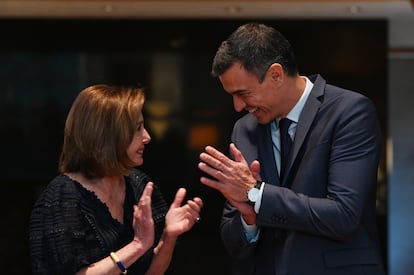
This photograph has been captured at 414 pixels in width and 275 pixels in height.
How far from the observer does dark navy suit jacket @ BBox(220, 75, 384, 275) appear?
2373 mm

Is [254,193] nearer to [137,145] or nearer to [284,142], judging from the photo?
[284,142]

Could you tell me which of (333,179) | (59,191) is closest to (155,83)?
(59,191)

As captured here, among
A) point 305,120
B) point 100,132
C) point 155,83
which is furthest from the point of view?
point 155,83

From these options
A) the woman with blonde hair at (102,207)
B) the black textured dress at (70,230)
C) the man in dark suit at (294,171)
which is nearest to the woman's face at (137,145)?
the woman with blonde hair at (102,207)

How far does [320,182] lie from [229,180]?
29 cm

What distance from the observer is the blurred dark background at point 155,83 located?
6.66m

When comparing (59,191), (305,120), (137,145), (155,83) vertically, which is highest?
(305,120)

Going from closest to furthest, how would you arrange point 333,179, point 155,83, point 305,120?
1. point 333,179
2. point 305,120
3. point 155,83

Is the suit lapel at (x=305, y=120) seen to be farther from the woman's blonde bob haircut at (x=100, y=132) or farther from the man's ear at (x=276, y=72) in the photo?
the woman's blonde bob haircut at (x=100, y=132)

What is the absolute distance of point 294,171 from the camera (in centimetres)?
252

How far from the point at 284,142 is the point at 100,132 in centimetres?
62

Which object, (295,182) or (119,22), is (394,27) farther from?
(295,182)

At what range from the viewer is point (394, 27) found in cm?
713

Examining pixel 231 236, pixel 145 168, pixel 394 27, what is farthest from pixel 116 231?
pixel 394 27
